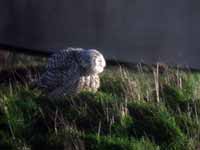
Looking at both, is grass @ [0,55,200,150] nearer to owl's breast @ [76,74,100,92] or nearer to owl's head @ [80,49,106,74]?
owl's breast @ [76,74,100,92]

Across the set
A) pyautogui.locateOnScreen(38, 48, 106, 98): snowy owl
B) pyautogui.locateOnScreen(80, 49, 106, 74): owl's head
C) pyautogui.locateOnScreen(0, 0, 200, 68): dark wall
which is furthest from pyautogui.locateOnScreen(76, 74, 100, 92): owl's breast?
pyautogui.locateOnScreen(0, 0, 200, 68): dark wall

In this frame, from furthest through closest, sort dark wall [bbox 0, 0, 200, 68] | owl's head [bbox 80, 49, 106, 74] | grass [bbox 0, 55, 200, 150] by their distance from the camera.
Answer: dark wall [bbox 0, 0, 200, 68]
owl's head [bbox 80, 49, 106, 74]
grass [bbox 0, 55, 200, 150]

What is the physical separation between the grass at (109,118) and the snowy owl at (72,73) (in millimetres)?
117

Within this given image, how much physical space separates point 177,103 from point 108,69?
219 centimetres

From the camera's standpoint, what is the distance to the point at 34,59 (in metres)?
11.3

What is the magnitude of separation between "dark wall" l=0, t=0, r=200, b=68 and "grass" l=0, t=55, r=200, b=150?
2.23 metres

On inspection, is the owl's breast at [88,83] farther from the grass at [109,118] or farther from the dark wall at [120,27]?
the dark wall at [120,27]

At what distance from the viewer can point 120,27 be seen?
37.0 feet

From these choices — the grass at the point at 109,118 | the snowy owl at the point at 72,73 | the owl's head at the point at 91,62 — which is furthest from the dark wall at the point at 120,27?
the owl's head at the point at 91,62

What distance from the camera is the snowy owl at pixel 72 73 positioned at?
340 inches

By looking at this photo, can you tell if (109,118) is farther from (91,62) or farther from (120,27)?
(120,27)

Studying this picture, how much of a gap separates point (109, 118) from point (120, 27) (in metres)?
3.39

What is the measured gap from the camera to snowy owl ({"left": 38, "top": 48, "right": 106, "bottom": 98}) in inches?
340

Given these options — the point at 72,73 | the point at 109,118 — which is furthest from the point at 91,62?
the point at 109,118
